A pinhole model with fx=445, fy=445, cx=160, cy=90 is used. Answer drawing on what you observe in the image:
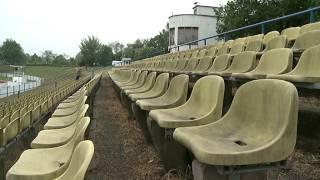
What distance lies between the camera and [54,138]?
322 centimetres

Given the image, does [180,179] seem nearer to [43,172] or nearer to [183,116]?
[183,116]

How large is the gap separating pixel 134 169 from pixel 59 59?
Result: 6582cm

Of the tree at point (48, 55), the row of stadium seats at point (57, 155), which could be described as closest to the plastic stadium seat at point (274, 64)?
the row of stadium seats at point (57, 155)

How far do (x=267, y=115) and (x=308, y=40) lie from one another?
180 cm

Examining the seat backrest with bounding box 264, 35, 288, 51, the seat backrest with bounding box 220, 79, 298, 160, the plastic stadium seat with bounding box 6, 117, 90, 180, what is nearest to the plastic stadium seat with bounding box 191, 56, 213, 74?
the seat backrest with bounding box 264, 35, 288, 51

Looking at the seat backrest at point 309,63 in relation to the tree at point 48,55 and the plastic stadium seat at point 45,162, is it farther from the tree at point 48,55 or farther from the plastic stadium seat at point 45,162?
the tree at point 48,55

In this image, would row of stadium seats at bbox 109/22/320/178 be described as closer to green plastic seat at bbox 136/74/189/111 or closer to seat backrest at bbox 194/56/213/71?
green plastic seat at bbox 136/74/189/111

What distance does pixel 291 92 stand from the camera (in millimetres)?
1674

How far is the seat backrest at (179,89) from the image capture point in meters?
3.07

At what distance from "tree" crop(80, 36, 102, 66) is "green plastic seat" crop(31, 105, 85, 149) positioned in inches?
2004

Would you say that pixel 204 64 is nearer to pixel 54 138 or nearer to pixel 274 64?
pixel 274 64

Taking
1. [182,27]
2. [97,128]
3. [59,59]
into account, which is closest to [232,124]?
[97,128]

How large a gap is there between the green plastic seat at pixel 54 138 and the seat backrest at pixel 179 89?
2.34ft

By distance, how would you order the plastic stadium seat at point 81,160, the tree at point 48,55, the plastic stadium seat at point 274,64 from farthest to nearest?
1. the tree at point 48,55
2. the plastic stadium seat at point 274,64
3. the plastic stadium seat at point 81,160
